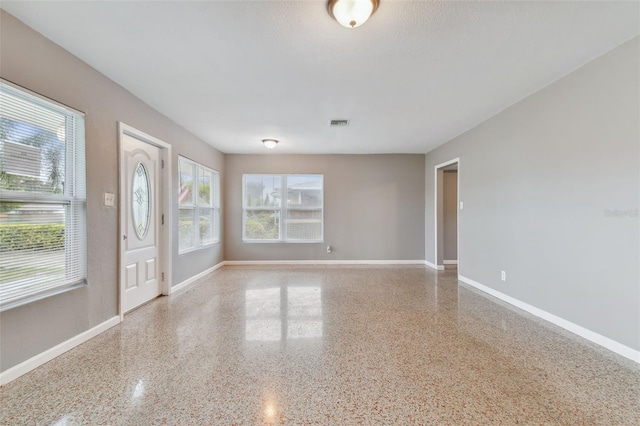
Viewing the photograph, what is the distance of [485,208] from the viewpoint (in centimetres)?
396

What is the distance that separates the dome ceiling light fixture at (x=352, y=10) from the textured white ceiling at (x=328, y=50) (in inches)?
4.4

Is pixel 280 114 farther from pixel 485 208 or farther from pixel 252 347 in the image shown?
pixel 485 208

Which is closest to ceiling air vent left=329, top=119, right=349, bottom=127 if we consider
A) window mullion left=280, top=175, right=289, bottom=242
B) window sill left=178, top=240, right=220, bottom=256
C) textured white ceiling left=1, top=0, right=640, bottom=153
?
textured white ceiling left=1, top=0, right=640, bottom=153

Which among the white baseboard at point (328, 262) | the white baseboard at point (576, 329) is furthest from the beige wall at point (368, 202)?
the white baseboard at point (576, 329)

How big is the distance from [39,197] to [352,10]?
8.94 feet

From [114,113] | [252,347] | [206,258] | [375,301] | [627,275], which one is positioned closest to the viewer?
[627,275]

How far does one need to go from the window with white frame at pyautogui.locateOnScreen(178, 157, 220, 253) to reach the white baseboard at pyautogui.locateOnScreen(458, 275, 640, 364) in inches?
191

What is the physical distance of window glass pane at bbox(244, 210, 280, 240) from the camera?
6133mm

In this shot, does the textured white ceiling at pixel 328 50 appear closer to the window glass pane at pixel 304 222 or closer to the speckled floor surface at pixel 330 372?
the speckled floor surface at pixel 330 372

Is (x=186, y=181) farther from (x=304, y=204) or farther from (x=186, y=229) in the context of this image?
(x=304, y=204)

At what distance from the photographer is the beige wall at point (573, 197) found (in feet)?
7.14

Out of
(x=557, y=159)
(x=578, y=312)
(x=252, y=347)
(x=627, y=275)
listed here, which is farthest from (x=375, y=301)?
(x=557, y=159)

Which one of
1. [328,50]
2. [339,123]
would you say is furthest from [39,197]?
[339,123]

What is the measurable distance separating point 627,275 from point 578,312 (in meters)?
0.61
